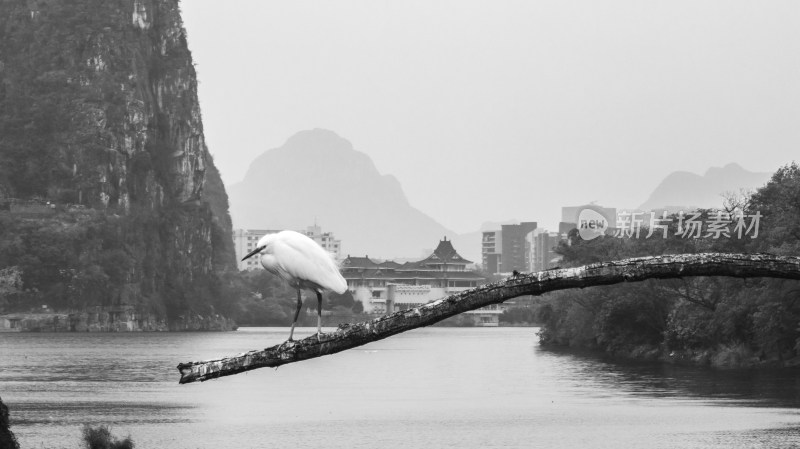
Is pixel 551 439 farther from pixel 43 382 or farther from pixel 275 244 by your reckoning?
pixel 43 382

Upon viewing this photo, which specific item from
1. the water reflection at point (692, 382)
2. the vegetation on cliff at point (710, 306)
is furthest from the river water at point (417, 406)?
the vegetation on cliff at point (710, 306)

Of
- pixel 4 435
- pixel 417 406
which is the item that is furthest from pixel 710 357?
pixel 4 435

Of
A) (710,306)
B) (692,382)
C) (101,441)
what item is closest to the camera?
(101,441)

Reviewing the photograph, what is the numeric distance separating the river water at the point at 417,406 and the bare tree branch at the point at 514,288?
30459mm

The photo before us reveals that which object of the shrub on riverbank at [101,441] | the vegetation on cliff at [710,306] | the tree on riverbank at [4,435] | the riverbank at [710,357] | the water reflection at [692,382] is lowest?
the shrub on riverbank at [101,441]

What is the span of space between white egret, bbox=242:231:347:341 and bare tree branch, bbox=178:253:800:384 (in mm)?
2419

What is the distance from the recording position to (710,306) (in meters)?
80.4

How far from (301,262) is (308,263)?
0.07m

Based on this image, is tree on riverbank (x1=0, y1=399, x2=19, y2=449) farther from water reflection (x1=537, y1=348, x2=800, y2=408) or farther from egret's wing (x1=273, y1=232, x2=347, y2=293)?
water reflection (x1=537, y1=348, x2=800, y2=408)

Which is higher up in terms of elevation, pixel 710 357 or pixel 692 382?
pixel 710 357

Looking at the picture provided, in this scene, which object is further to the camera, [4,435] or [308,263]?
[4,435]

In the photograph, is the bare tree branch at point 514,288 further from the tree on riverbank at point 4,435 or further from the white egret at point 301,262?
the tree on riverbank at point 4,435

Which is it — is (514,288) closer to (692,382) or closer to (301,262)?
(301,262)

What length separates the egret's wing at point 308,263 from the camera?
40.1 feet
